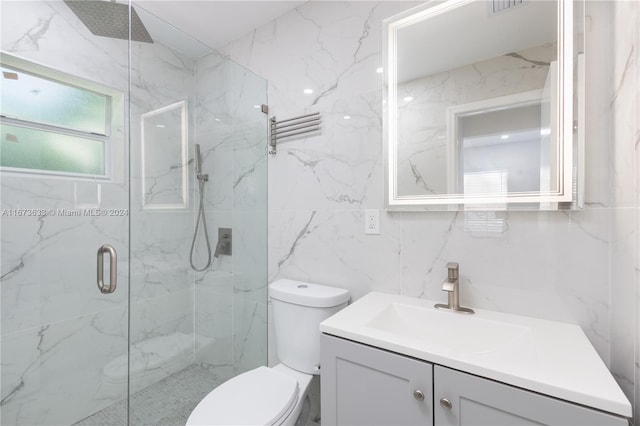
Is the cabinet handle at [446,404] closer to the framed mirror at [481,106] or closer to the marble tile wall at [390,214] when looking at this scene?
the marble tile wall at [390,214]

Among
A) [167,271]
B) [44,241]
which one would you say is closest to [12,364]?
[44,241]

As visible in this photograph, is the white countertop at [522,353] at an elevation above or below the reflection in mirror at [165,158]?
below

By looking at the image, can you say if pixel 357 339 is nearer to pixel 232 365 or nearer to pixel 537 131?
pixel 537 131

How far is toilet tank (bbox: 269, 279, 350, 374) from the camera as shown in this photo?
1.40 meters

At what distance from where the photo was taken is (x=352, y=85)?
1.52 meters

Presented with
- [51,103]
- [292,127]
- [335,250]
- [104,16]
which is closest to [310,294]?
[335,250]

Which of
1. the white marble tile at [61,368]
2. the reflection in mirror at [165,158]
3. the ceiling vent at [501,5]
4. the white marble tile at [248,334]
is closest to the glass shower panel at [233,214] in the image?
the white marble tile at [248,334]

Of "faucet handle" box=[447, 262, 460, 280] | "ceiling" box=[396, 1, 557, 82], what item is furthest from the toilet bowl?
"ceiling" box=[396, 1, 557, 82]

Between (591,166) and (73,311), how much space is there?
2.55 metres

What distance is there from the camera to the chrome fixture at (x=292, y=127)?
165cm

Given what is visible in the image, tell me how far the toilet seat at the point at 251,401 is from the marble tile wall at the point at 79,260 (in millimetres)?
635

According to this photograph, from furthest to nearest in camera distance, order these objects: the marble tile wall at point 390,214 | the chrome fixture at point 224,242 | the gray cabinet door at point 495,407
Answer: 1. the chrome fixture at point 224,242
2. the marble tile wall at point 390,214
3. the gray cabinet door at point 495,407

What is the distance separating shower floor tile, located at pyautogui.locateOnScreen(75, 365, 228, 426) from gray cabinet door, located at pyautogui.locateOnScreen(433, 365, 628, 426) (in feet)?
4.61

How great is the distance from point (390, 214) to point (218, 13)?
63.6 inches
